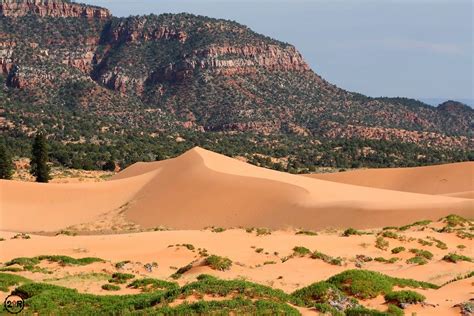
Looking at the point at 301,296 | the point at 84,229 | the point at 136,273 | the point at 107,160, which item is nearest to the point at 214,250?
the point at 136,273

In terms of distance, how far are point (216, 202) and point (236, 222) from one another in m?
4.56

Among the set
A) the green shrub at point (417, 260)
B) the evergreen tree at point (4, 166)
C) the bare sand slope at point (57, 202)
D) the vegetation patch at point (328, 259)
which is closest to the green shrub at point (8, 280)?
the vegetation patch at point (328, 259)

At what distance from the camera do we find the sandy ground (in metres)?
22.6

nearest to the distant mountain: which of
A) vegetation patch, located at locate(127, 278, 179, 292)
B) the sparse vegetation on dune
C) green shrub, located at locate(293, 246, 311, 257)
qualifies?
green shrub, located at locate(293, 246, 311, 257)

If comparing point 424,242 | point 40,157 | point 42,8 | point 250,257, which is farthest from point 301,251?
point 42,8

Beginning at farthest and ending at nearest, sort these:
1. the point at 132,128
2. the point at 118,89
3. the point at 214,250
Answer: the point at 118,89, the point at 132,128, the point at 214,250

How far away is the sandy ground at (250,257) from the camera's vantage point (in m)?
22.6

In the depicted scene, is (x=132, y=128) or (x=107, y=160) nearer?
(x=107, y=160)

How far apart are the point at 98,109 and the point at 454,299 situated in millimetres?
127092

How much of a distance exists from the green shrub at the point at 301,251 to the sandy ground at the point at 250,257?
38 cm

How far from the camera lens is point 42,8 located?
183m

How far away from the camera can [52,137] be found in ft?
344

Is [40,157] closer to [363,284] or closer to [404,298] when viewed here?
[363,284]

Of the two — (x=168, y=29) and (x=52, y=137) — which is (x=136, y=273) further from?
(x=168, y=29)
